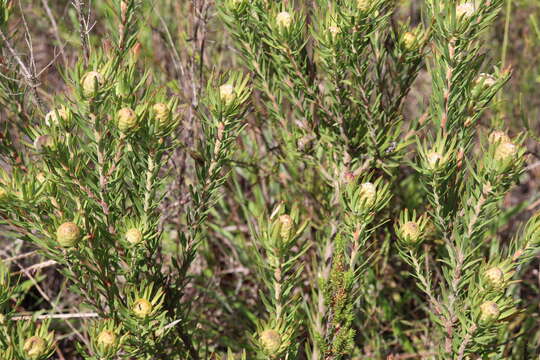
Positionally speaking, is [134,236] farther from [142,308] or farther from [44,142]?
[44,142]

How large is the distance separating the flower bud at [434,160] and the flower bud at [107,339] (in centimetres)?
74

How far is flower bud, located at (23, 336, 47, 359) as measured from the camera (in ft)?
3.29

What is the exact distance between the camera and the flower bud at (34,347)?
3.29ft

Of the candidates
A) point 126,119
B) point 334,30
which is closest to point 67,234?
point 126,119

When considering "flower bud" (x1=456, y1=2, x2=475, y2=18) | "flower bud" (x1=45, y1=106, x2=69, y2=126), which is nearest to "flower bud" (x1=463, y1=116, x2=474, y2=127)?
"flower bud" (x1=456, y1=2, x2=475, y2=18)

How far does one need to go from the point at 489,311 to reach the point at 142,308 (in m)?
0.70

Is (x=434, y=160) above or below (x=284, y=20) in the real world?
below

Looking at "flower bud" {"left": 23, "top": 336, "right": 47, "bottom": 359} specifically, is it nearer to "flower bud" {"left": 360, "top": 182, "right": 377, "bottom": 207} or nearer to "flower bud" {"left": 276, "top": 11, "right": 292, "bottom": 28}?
"flower bud" {"left": 360, "top": 182, "right": 377, "bottom": 207}

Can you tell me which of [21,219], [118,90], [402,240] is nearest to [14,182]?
[21,219]

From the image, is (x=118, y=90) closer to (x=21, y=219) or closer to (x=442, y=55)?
(x=21, y=219)

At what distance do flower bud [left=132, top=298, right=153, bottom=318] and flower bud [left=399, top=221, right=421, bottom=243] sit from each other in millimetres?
561

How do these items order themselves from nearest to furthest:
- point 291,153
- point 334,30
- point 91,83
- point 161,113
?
point 91,83 → point 161,113 → point 334,30 → point 291,153

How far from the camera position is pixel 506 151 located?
3.47 ft

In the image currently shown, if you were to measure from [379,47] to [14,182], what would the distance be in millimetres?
965
